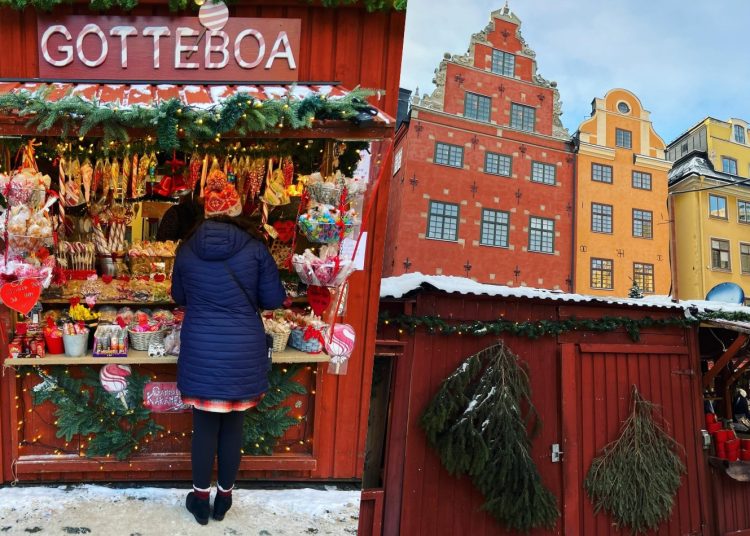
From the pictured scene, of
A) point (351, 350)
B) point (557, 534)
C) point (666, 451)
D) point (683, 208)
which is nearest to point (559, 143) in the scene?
point (683, 208)

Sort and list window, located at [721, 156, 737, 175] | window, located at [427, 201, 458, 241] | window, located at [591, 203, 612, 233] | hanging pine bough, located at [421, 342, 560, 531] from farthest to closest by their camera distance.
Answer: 1. window, located at [427, 201, 458, 241]
2. window, located at [591, 203, 612, 233]
3. window, located at [721, 156, 737, 175]
4. hanging pine bough, located at [421, 342, 560, 531]

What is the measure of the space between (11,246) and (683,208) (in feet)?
39.9

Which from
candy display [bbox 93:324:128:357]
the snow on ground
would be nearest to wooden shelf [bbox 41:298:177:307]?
candy display [bbox 93:324:128:357]

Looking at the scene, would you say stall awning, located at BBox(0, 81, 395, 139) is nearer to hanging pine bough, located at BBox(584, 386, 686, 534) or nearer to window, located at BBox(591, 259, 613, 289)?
hanging pine bough, located at BBox(584, 386, 686, 534)

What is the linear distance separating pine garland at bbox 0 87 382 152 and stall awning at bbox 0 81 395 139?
0.06 metres

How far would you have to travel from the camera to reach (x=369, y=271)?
10.6 feet

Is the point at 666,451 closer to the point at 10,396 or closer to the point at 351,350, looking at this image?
the point at 351,350

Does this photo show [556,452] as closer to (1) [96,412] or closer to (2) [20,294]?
(1) [96,412]

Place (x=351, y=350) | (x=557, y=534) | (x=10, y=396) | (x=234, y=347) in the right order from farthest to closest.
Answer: (x=557, y=534), (x=351, y=350), (x=10, y=396), (x=234, y=347)

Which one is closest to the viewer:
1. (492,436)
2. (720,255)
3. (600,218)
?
(492,436)

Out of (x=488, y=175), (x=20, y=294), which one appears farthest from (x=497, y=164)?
(x=20, y=294)

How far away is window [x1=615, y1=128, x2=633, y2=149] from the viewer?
10688 mm

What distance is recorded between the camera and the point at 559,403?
422cm

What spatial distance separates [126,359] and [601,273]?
9709 millimetres
